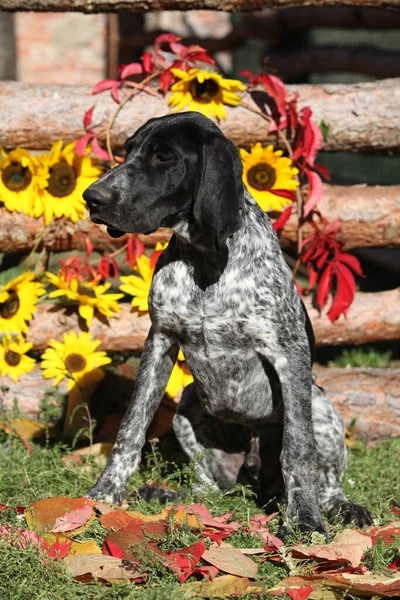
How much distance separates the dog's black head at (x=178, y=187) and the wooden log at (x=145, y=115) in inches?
57.0

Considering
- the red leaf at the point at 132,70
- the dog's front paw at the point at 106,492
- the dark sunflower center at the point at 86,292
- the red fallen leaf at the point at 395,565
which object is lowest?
the dog's front paw at the point at 106,492

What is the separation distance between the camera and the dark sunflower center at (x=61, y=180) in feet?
16.1

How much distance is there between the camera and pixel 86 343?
4.82 meters

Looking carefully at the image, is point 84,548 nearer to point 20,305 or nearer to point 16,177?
point 20,305

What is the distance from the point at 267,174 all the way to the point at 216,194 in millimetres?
1526

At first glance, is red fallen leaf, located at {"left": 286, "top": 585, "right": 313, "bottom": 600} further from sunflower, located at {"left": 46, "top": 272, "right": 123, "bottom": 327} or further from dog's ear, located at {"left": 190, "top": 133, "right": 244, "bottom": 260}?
sunflower, located at {"left": 46, "top": 272, "right": 123, "bottom": 327}

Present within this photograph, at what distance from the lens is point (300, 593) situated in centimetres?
284

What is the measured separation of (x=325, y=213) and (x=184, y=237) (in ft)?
5.52

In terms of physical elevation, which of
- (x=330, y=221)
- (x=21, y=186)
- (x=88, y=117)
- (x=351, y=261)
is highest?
(x=88, y=117)

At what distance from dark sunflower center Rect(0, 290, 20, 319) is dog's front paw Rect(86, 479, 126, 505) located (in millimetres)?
1413

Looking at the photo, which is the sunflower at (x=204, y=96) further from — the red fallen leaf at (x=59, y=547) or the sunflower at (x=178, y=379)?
the red fallen leaf at (x=59, y=547)

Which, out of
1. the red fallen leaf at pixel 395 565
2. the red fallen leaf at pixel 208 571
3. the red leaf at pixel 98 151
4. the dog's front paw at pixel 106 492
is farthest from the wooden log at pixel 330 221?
the red fallen leaf at pixel 208 571

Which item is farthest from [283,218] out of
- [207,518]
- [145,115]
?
[207,518]

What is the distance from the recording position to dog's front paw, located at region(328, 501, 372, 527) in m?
3.74
